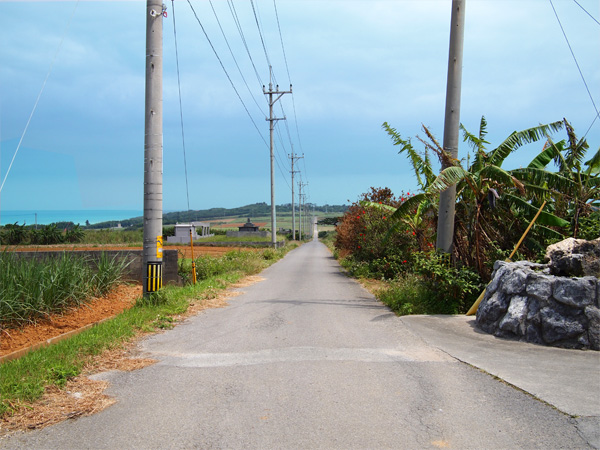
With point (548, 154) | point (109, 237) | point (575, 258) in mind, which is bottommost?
point (575, 258)

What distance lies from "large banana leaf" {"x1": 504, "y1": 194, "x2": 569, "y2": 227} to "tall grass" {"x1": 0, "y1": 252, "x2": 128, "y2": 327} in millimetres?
9405

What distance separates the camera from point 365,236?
20953 millimetres

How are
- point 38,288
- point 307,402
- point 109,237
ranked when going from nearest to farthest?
point 307,402
point 38,288
point 109,237

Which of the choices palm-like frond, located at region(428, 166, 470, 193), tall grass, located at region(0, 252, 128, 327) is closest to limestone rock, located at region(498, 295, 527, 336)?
palm-like frond, located at region(428, 166, 470, 193)

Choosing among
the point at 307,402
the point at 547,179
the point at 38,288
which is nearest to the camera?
the point at 307,402

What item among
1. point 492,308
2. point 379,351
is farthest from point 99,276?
point 492,308

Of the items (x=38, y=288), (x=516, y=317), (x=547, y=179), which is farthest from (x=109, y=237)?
(x=516, y=317)

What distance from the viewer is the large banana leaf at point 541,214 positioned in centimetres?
1005

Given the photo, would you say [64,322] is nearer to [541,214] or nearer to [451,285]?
[451,285]

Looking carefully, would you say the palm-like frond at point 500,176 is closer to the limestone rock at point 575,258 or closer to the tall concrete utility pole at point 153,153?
the limestone rock at point 575,258

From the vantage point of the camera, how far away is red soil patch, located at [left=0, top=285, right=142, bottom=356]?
7.89 meters

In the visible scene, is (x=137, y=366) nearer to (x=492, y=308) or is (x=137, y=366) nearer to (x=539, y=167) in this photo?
(x=492, y=308)

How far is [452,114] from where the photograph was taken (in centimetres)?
1070

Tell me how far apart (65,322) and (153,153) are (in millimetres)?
3734
